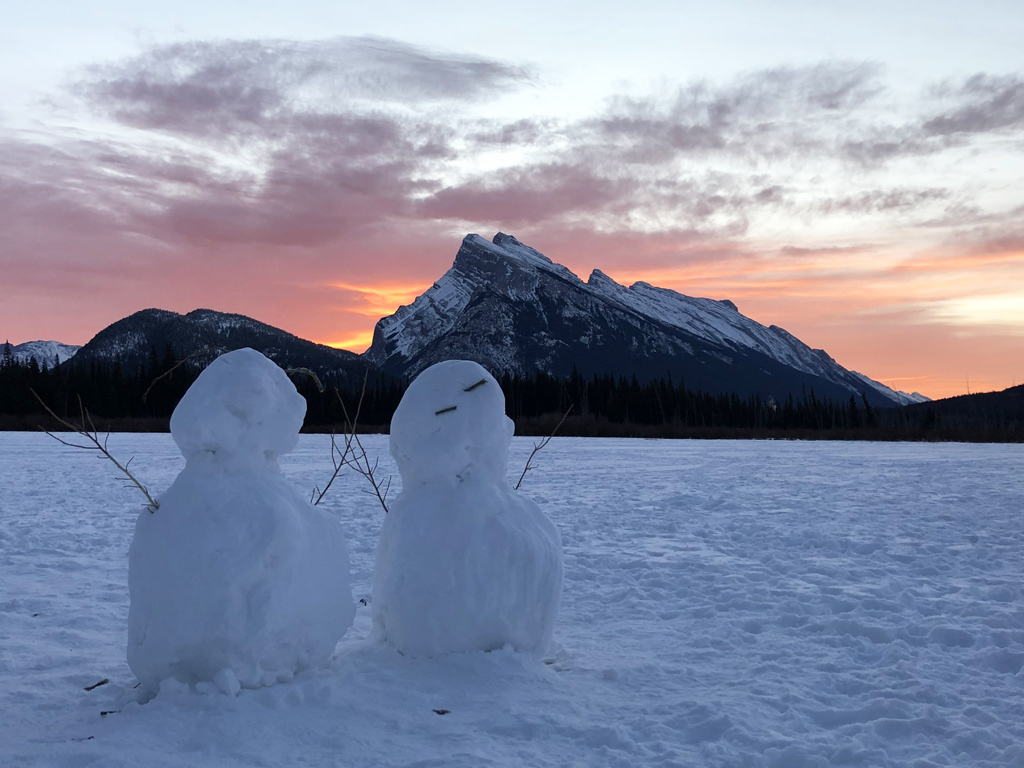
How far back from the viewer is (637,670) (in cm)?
569

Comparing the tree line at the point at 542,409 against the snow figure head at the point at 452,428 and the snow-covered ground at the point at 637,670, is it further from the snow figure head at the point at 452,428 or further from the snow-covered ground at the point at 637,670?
the snow figure head at the point at 452,428

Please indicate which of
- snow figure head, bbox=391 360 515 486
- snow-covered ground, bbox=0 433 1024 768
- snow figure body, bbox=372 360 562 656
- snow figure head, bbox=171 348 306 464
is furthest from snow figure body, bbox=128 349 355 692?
snow figure head, bbox=391 360 515 486

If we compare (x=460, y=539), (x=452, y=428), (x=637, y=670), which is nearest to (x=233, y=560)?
(x=460, y=539)

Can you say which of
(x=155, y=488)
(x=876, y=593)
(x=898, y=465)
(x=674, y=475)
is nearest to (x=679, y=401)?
(x=898, y=465)

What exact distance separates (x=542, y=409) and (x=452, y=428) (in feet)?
323

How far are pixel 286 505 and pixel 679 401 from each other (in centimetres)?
10080

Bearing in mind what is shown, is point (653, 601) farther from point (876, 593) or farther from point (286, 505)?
point (286, 505)

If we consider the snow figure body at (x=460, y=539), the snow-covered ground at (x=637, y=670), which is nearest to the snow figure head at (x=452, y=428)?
the snow figure body at (x=460, y=539)

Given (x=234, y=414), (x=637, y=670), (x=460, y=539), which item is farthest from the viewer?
(x=637, y=670)

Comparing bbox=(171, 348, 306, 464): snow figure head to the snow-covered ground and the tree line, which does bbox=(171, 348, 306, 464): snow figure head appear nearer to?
the snow-covered ground

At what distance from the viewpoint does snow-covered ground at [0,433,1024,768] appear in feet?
13.7

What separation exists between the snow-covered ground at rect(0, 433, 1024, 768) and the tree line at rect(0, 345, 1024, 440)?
2974 centimetres

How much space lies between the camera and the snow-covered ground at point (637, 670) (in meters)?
4.18

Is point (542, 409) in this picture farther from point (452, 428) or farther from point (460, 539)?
point (460, 539)
